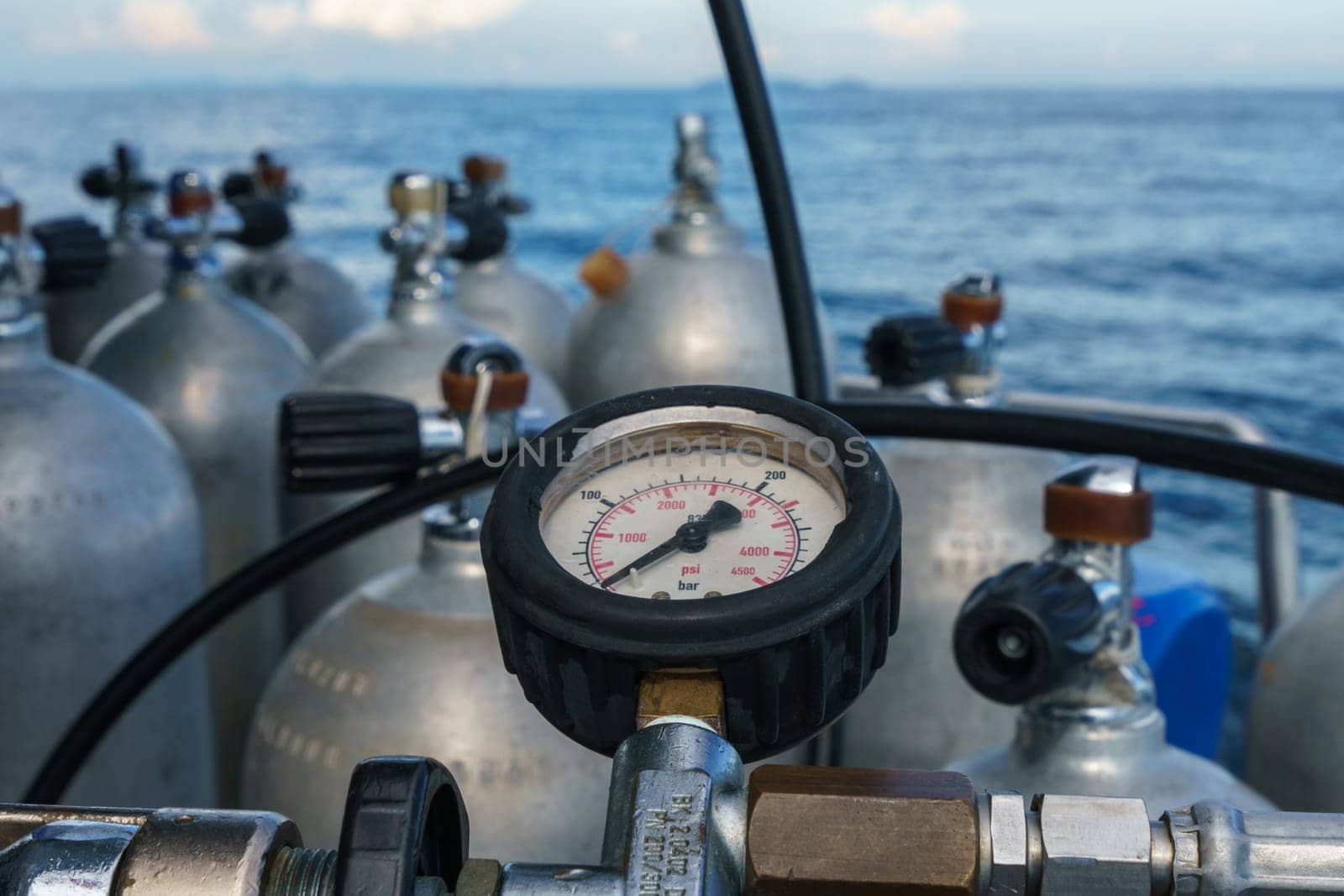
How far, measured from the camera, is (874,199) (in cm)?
1379

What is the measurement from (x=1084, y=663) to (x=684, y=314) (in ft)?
2.47

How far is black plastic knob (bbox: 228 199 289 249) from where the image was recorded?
164 centimetres

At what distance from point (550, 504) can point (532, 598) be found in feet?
0.19

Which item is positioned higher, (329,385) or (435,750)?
(329,385)

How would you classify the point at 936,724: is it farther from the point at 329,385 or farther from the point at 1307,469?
the point at 329,385

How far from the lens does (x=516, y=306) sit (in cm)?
166

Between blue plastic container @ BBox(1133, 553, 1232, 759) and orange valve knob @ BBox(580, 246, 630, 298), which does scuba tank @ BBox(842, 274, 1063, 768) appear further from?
orange valve knob @ BBox(580, 246, 630, 298)

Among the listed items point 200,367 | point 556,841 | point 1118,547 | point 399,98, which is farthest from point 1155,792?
point 399,98

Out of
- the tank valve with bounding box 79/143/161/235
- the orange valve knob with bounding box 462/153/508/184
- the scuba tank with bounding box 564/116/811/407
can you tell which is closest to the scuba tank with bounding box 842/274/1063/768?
the scuba tank with bounding box 564/116/811/407

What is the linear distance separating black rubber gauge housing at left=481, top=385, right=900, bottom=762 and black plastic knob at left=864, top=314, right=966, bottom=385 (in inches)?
19.4

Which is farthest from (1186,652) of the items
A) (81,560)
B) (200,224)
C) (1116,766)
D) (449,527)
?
(200,224)

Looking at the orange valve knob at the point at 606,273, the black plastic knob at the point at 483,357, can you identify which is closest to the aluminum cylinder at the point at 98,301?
the orange valve knob at the point at 606,273

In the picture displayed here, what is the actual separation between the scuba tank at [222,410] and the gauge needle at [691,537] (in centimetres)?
94

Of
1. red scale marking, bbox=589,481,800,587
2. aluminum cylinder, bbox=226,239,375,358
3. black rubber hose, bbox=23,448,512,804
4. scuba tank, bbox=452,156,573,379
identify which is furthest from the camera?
aluminum cylinder, bbox=226,239,375,358
